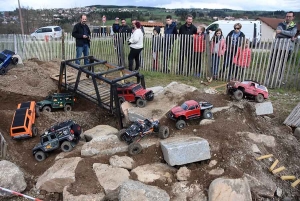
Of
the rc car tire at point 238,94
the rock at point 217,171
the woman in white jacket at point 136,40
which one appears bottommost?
the rock at point 217,171

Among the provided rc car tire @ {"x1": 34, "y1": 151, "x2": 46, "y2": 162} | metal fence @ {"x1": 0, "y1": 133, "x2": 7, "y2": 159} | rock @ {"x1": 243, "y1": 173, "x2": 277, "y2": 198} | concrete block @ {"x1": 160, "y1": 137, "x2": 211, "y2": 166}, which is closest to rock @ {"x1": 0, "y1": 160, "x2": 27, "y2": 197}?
rc car tire @ {"x1": 34, "y1": 151, "x2": 46, "y2": 162}

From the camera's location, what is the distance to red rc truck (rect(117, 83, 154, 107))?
21.4 feet

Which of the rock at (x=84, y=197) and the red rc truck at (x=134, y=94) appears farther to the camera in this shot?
the red rc truck at (x=134, y=94)

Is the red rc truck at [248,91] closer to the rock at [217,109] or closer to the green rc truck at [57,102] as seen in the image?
the rock at [217,109]

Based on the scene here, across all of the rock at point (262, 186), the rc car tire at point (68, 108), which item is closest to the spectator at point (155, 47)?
the rc car tire at point (68, 108)

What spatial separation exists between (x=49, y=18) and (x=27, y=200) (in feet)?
128

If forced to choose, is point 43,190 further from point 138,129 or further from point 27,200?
point 138,129

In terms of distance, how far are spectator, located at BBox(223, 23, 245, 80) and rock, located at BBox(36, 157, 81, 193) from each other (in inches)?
286

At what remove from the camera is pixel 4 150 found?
17.1ft

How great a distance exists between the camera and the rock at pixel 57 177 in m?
4.29

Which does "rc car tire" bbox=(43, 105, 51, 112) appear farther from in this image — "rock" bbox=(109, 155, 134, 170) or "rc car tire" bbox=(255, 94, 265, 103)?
"rc car tire" bbox=(255, 94, 265, 103)

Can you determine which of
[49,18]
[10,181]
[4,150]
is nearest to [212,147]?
[10,181]

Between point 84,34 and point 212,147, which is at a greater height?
point 84,34

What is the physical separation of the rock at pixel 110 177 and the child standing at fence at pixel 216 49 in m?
7.04
